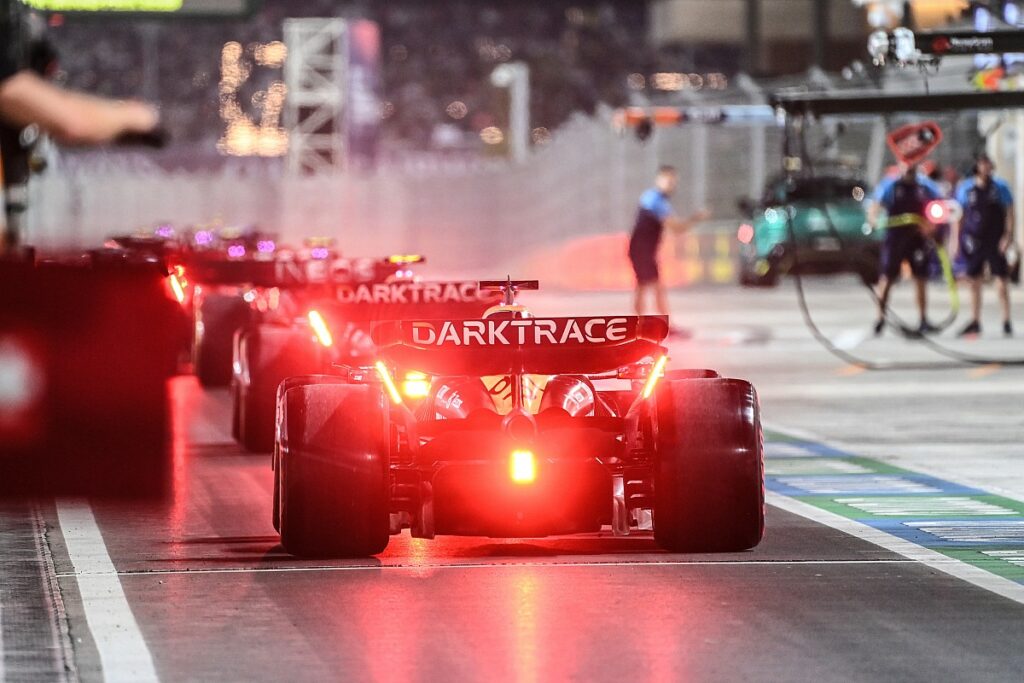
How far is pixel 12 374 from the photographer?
12781 millimetres

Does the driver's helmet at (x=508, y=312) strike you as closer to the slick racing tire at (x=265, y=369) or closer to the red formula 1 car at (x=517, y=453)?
the red formula 1 car at (x=517, y=453)

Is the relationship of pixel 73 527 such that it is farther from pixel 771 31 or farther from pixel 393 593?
pixel 771 31

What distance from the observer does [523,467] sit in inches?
376

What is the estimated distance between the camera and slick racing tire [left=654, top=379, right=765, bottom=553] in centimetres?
951

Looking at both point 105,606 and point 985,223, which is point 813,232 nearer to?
point 985,223

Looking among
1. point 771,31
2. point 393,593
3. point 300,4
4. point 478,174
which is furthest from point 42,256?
point 300,4

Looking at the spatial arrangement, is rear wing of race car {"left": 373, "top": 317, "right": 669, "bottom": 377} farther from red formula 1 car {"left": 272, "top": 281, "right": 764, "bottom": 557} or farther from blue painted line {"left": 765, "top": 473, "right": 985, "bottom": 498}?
blue painted line {"left": 765, "top": 473, "right": 985, "bottom": 498}

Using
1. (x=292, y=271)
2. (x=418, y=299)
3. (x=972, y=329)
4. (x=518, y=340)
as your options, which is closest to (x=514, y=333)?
(x=518, y=340)

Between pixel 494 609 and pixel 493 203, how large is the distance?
49.9 m

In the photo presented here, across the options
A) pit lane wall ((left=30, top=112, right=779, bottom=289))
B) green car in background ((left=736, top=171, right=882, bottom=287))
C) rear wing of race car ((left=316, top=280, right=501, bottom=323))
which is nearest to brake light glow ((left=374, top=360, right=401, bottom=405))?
rear wing of race car ((left=316, top=280, right=501, bottom=323))

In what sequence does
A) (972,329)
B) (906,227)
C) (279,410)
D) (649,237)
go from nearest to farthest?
1. (279,410)
2. (906,227)
3. (972,329)
4. (649,237)

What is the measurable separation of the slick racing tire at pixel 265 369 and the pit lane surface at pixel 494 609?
203 centimetres

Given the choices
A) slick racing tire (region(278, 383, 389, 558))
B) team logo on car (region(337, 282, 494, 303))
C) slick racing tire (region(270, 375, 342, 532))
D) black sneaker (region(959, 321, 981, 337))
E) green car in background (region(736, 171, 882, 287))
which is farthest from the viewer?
green car in background (region(736, 171, 882, 287))

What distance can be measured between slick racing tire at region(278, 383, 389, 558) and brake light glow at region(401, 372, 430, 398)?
1.09m
